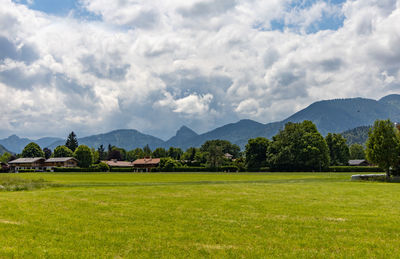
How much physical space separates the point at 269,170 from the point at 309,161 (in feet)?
50.0

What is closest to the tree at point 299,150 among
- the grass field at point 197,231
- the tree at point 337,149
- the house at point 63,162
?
the tree at point 337,149

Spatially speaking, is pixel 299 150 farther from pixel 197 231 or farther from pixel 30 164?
pixel 30 164

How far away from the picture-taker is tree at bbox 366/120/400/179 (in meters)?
54.7

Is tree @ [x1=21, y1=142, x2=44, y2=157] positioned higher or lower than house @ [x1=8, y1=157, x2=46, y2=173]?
higher

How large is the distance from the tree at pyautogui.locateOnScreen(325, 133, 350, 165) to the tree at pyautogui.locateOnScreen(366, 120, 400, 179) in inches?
2889

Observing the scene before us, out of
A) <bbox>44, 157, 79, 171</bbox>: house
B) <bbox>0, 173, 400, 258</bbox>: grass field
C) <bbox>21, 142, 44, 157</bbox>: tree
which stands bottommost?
<bbox>0, 173, 400, 258</bbox>: grass field

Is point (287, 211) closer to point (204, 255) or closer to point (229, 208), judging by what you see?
point (229, 208)

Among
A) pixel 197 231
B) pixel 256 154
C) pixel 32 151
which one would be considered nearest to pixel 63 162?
pixel 32 151

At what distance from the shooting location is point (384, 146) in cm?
5553

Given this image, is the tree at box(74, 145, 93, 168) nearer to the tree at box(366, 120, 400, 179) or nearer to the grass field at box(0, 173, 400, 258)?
the tree at box(366, 120, 400, 179)

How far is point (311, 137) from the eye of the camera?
10544cm

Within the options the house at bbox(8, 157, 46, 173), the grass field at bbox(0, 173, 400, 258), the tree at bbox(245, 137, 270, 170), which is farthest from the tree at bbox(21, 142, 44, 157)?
the grass field at bbox(0, 173, 400, 258)

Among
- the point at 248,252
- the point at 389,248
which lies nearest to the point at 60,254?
the point at 248,252

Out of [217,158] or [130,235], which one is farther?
[217,158]
